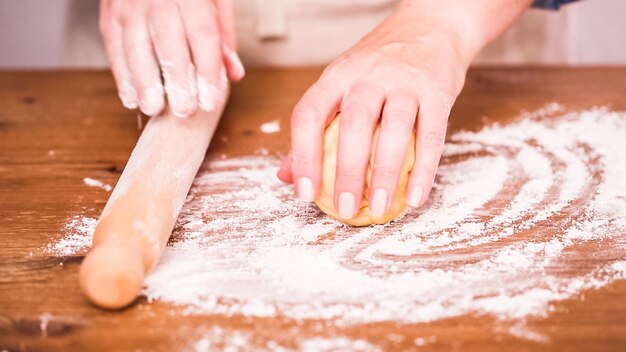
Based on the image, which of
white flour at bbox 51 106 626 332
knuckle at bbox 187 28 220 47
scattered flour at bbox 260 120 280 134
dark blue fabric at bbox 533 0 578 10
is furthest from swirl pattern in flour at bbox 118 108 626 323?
dark blue fabric at bbox 533 0 578 10

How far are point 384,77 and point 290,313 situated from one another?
37 centimetres

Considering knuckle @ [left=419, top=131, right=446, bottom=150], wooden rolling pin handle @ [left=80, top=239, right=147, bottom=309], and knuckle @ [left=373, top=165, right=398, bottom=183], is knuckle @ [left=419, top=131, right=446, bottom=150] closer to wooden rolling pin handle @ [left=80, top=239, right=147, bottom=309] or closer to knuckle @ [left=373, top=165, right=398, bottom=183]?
knuckle @ [left=373, top=165, right=398, bottom=183]

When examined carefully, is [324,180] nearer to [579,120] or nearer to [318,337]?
[318,337]

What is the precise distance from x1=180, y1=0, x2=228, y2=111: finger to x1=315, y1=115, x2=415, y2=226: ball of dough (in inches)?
7.7

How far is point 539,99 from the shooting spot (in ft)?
4.41

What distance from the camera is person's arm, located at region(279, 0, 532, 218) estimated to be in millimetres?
865

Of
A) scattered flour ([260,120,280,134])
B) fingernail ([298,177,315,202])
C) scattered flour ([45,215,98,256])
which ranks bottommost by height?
scattered flour ([260,120,280,134])

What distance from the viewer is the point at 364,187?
0.93 metres

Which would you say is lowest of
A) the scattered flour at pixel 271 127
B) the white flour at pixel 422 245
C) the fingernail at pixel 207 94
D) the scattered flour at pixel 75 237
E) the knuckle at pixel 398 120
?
the scattered flour at pixel 271 127

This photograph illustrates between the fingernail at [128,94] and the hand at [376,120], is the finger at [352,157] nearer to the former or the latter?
the hand at [376,120]

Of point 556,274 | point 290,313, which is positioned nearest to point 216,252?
point 290,313

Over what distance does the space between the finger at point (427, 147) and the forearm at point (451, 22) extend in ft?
0.49

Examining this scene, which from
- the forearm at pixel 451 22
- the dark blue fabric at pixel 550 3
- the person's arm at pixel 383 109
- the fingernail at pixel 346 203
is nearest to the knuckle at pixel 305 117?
the person's arm at pixel 383 109

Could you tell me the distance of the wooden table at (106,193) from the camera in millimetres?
709
